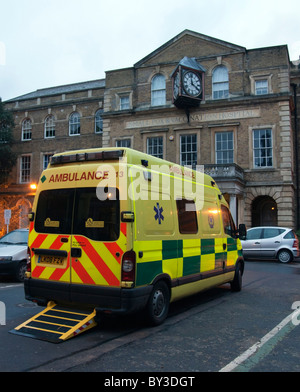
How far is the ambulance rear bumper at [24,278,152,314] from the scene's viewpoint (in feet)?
15.8

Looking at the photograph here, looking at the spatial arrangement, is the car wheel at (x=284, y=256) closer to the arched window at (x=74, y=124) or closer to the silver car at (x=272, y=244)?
the silver car at (x=272, y=244)

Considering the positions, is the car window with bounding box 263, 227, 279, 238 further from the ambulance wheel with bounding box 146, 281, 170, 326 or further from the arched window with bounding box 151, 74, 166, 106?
the arched window with bounding box 151, 74, 166, 106

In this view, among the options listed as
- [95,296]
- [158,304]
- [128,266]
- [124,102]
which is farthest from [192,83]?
[95,296]

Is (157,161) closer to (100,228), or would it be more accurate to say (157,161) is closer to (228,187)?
(100,228)

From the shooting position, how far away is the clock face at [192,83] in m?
23.1

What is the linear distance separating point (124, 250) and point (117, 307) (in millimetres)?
757

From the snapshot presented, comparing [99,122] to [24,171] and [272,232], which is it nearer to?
[24,171]

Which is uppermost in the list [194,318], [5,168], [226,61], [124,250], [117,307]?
[226,61]

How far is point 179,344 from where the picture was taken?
4.59m

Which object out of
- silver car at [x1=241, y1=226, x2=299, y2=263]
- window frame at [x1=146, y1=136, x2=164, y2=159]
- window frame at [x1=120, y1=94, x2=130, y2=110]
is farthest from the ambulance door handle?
window frame at [x1=120, y1=94, x2=130, y2=110]

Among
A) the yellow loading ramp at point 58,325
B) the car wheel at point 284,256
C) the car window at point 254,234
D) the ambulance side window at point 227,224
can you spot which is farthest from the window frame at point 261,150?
the yellow loading ramp at point 58,325

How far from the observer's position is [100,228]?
5.07 m

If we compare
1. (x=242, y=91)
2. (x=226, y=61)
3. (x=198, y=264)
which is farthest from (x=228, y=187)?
(x=198, y=264)

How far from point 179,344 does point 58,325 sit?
166cm
